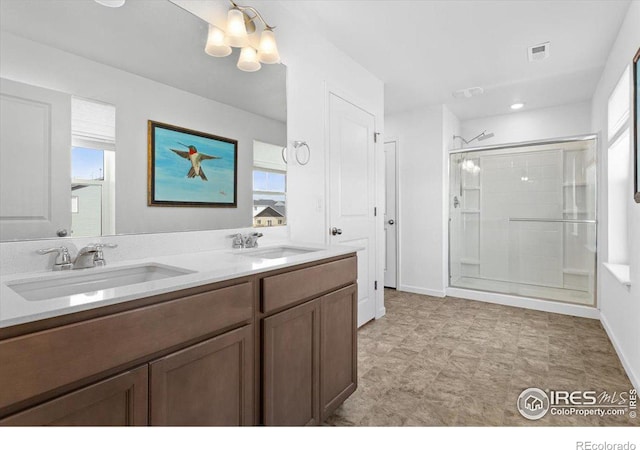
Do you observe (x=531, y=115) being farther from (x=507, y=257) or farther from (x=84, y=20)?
(x=84, y=20)

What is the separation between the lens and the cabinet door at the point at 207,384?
943 millimetres

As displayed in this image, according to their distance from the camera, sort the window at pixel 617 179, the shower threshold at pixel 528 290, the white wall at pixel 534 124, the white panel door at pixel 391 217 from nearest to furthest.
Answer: the window at pixel 617 179 < the shower threshold at pixel 528 290 < the white wall at pixel 534 124 < the white panel door at pixel 391 217

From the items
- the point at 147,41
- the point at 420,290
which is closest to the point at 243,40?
the point at 147,41

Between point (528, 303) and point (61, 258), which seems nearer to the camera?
point (61, 258)

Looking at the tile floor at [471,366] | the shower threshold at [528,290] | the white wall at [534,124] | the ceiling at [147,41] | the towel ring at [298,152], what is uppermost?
the white wall at [534,124]

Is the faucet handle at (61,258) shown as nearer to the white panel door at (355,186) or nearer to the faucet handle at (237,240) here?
the faucet handle at (237,240)

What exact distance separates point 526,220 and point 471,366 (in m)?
2.47

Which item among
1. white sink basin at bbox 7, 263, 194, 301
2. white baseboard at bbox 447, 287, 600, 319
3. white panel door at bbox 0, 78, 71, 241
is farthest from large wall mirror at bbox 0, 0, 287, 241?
white baseboard at bbox 447, 287, 600, 319

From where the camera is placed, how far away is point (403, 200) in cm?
445

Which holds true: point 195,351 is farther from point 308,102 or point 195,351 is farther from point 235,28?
point 308,102

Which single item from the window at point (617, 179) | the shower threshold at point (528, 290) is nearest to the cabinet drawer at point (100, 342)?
the window at point (617, 179)

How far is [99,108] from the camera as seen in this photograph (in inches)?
53.0

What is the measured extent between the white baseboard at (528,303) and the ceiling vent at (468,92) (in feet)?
7.58

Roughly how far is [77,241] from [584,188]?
4404mm
